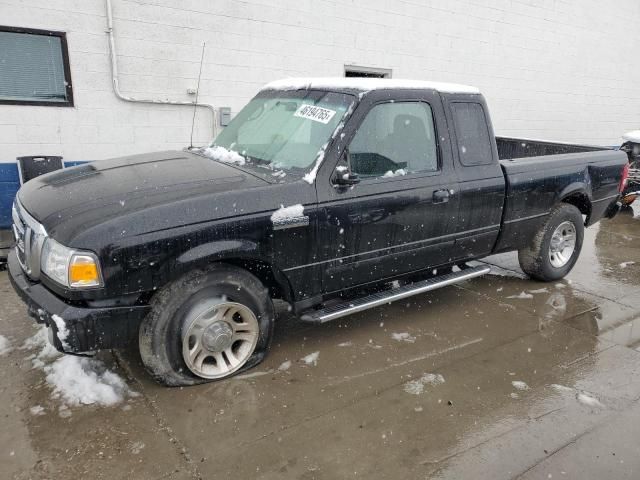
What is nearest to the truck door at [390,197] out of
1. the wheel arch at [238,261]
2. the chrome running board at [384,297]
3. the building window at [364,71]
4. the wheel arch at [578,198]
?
Result: the chrome running board at [384,297]

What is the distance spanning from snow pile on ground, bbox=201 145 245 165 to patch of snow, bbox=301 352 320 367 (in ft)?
4.90

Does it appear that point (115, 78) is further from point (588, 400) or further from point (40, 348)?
point (588, 400)

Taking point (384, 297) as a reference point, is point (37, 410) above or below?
below

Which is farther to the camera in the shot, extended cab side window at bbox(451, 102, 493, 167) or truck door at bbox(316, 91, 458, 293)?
extended cab side window at bbox(451, 102, 493, 167)

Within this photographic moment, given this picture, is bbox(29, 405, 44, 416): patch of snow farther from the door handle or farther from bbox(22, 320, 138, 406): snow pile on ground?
the door handle

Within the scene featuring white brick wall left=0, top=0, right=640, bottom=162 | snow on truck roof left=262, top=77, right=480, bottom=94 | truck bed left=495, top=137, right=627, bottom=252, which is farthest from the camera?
white brick wall left=0, top=0, right=640, bottom=162

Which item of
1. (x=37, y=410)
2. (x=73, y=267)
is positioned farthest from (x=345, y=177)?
(x=37, y=410)

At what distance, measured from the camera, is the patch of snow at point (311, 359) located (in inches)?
140

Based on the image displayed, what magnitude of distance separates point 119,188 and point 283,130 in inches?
50.0

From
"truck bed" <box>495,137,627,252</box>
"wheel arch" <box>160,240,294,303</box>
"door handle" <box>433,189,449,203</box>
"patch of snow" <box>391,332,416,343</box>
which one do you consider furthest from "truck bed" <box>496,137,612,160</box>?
"wheel arch" <box>160,240,294,303</box>

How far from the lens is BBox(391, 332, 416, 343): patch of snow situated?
3.92m

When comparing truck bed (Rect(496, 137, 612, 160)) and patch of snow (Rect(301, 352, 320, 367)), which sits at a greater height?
truck bed (Rect(496, 137, 612, 160))

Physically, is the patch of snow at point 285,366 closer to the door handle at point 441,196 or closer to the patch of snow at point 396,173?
the patch of snow at point 396,173

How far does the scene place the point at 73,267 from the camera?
265cm
